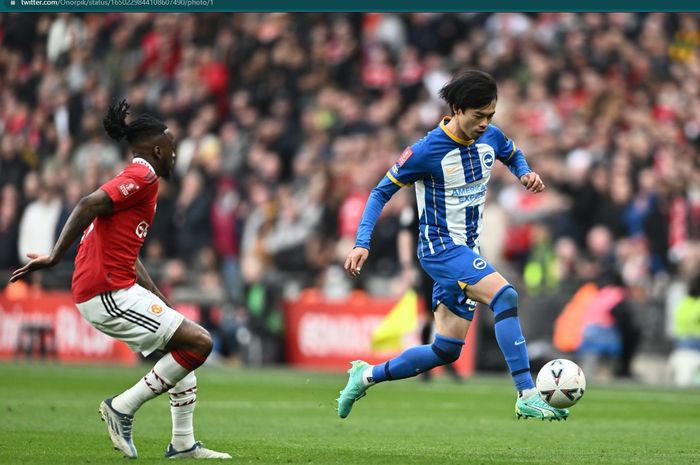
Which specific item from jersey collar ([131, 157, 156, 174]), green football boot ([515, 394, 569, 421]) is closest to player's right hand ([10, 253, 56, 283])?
jersey collar ([131, 157, 156, 174])

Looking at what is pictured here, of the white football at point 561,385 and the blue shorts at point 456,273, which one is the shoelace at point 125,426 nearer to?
the blue shorts at point 456,273

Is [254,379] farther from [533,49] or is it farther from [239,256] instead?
[533,49]

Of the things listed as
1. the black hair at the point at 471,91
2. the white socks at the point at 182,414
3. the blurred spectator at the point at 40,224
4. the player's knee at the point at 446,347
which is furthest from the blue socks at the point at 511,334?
the blurred spectator at the point at 40,224

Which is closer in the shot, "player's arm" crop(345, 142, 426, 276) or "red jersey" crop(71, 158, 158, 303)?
"red jersey" crop(71, 158, 158, 303)

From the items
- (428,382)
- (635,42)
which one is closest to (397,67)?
(635,42)

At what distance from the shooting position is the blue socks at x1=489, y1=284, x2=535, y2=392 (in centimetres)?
874

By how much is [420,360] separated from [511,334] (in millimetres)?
921

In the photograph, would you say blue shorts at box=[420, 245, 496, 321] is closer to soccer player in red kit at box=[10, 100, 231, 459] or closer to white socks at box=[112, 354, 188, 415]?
soccer player in red kit at box=[10, 100, 231, 459]

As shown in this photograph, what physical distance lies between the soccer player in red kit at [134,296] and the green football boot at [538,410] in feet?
6.04

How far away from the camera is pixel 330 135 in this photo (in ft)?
77.5

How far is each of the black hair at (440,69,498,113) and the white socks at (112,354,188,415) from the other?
253cm

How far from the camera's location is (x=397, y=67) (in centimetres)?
2397

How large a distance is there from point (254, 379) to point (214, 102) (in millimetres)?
9240

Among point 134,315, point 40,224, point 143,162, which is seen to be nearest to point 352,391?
point 134,315
